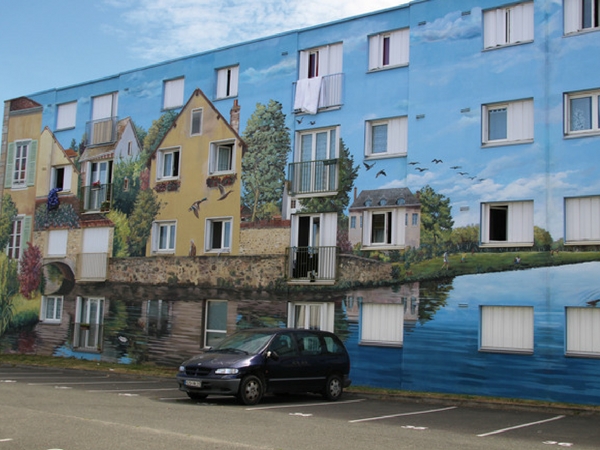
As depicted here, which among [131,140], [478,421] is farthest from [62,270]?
[478,421]

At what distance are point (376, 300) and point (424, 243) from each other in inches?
84.6

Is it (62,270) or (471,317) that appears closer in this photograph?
(471,317)

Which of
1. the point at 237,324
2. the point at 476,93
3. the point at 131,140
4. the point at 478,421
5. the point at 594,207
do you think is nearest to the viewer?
the point at 478,421

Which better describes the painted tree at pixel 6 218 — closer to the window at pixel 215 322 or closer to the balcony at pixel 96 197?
the balcony at pixel 96 197

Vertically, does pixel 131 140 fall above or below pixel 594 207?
above

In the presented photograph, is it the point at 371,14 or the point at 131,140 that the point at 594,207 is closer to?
the point at 371,14

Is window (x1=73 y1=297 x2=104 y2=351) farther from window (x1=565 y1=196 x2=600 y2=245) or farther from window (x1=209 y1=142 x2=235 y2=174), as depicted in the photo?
window (x1=565 y1=196 x2=600 y2=245)

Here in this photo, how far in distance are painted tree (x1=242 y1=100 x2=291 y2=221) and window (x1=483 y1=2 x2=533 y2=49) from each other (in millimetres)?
6890

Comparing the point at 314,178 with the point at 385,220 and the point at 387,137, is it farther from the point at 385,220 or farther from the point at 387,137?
the point at 385,220

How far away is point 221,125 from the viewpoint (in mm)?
26125

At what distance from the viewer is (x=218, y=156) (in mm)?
26266

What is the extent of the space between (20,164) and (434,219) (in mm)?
19102

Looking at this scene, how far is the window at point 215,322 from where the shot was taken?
25.0m

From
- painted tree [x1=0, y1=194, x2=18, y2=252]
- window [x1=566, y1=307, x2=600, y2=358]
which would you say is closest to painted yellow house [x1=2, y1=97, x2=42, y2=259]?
painted tree [x1=0, y1=194, x2=18, y2=252]
